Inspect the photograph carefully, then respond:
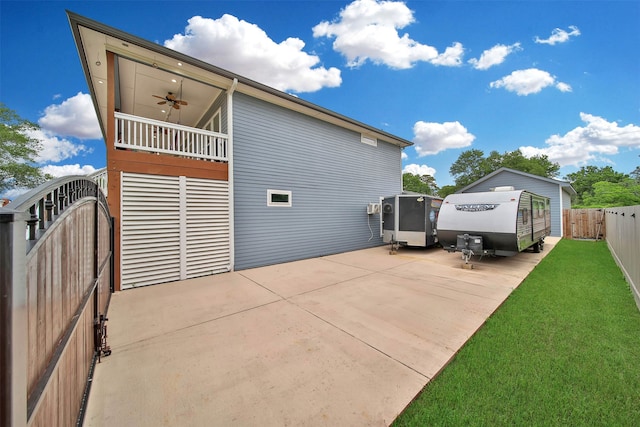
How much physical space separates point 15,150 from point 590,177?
2620 inches

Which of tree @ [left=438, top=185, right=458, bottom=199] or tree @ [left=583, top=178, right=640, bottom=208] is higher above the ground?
tree @ [left=438, top=185, right=458, bottom=199]

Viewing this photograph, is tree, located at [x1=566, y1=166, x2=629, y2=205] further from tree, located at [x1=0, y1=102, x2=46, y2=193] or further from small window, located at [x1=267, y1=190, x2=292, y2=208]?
tree, located at [x1=0, y1=102, x2=46, y2=193]

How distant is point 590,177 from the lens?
3428 cm

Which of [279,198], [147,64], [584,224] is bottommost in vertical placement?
[584,224]

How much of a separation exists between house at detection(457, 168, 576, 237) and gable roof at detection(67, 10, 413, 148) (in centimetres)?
1185

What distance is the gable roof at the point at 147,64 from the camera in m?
4.70

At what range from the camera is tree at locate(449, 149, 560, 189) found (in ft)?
109

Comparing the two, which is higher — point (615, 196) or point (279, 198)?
point (615, 196)

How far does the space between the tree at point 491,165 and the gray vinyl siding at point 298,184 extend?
34.4 metres

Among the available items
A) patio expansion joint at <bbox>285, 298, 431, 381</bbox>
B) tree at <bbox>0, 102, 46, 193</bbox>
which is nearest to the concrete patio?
patio expansion joint at <bbox>285, 298, 431, 381</bbox>

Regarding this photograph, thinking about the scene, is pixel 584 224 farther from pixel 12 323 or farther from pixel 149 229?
pixel 149 229

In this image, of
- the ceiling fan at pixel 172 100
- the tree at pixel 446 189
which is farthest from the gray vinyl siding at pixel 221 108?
the tree at pixel 446 189

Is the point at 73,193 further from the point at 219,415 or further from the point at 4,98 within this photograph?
the point at 4,98

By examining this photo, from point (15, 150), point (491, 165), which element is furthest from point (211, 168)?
point (491, 165)
